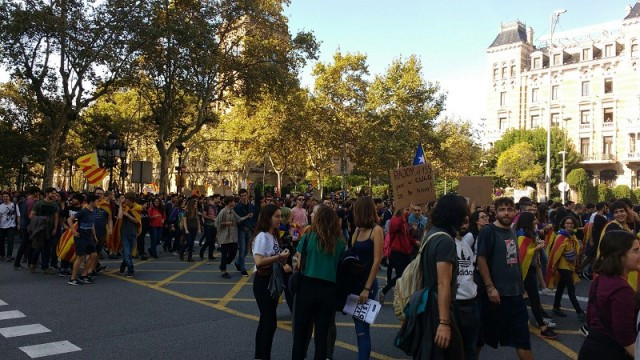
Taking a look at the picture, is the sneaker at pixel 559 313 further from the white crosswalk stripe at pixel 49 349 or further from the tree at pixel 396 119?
the tree at pixel 396 119

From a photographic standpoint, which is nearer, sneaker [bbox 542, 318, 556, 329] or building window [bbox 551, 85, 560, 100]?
sneaker [bbox 542, 318, 556, 329]

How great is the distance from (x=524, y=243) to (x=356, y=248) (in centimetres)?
253

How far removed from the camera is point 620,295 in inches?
124

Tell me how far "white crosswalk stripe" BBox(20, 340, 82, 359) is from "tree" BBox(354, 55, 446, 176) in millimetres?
30625

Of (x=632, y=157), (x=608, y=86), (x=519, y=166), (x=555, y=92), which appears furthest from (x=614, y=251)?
(x=555, y=92)

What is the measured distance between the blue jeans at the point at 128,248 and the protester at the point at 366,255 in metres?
7.08

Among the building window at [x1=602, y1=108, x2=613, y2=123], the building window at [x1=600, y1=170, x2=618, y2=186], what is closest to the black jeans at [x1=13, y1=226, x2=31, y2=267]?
the building window at [x1=600, y1=170, x2=618, y2=186]

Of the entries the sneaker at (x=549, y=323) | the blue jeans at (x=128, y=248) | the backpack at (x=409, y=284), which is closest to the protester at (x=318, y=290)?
the backpack at (x=409, y=284)

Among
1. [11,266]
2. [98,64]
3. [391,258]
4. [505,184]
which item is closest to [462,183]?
[391,258]

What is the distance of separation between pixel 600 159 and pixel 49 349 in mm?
56454

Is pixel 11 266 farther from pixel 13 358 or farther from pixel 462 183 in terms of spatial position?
pixel 462 183

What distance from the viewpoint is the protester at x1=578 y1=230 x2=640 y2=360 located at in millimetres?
3115

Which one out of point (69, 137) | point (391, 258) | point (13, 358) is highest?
point (69, 137)

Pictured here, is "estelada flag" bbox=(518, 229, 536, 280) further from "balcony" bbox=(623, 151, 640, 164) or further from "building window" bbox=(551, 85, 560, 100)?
"building window" bbox=(551, 85, 560, 100)
